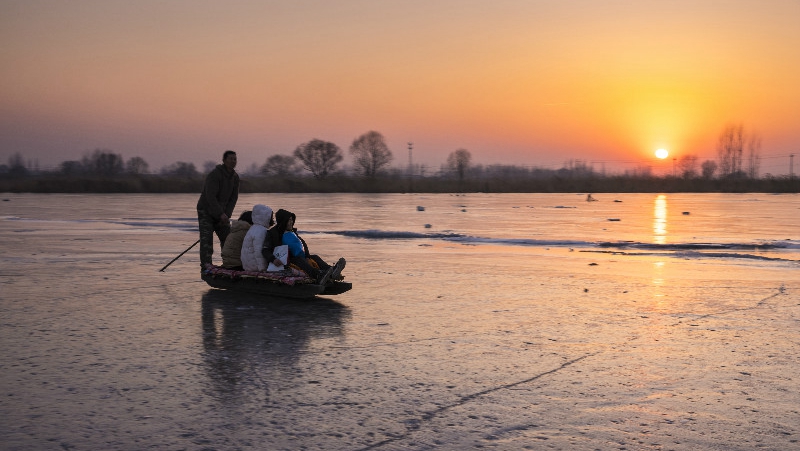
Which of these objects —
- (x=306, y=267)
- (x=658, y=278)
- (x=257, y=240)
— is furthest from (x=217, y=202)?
(x=658, y=278)

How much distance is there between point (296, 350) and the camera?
7.12 m

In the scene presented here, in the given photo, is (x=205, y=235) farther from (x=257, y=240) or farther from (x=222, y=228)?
(x=257, y=240)

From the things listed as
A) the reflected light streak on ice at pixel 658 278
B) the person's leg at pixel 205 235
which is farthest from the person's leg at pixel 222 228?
the reflected light streak on ice at pixel 658 278

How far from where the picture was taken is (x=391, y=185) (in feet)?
326

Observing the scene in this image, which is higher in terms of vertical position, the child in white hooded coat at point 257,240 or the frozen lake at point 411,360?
the child in white hooded coat at point 257,240

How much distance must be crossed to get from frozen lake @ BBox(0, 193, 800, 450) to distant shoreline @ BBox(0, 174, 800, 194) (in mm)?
77101

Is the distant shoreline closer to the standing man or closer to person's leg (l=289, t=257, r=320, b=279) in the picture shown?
the standing man

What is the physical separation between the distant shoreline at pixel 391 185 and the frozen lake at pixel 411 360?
77.1 meters

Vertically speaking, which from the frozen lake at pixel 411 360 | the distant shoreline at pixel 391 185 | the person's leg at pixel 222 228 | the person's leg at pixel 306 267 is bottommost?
the frozen lake at pixel 411 360

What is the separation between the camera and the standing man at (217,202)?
473 inches

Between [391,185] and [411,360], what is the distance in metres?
92.8

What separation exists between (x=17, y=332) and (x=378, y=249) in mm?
10835

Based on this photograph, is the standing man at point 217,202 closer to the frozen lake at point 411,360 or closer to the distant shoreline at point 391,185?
the frozen lake at point 411,360

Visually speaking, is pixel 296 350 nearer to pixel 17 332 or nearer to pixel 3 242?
pixel 17 332
